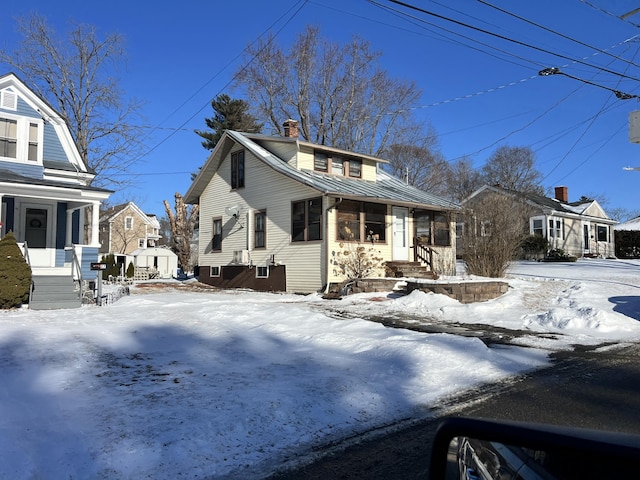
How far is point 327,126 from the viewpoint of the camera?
34.8m

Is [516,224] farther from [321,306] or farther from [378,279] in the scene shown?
[321,306]

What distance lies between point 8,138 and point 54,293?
6.50m

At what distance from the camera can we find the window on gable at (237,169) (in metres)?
21.5

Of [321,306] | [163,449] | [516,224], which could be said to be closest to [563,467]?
[163,449]

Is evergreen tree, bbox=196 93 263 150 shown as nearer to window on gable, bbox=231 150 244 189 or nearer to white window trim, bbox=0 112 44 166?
window on gable, bbox=231 150 244 189

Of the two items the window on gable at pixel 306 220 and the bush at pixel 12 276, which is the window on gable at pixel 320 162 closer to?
the window on gable at pixel 306 220

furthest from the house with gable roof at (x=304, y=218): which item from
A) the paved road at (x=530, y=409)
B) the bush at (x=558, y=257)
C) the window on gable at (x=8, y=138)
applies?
the bush at (x=558, y=257)

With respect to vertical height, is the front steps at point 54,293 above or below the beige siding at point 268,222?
below

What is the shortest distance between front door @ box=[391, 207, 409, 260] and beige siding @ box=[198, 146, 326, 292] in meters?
3.62

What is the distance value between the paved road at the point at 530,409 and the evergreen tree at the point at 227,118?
1359 inches

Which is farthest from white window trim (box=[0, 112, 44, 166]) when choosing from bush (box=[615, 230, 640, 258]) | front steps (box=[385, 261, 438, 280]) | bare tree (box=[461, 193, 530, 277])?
bush (box=[615, 230, 640, 258])

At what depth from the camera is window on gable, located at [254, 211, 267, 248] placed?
19.9m

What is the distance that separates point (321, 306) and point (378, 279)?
3.66 metres

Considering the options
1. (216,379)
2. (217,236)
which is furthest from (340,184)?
(216,379)
